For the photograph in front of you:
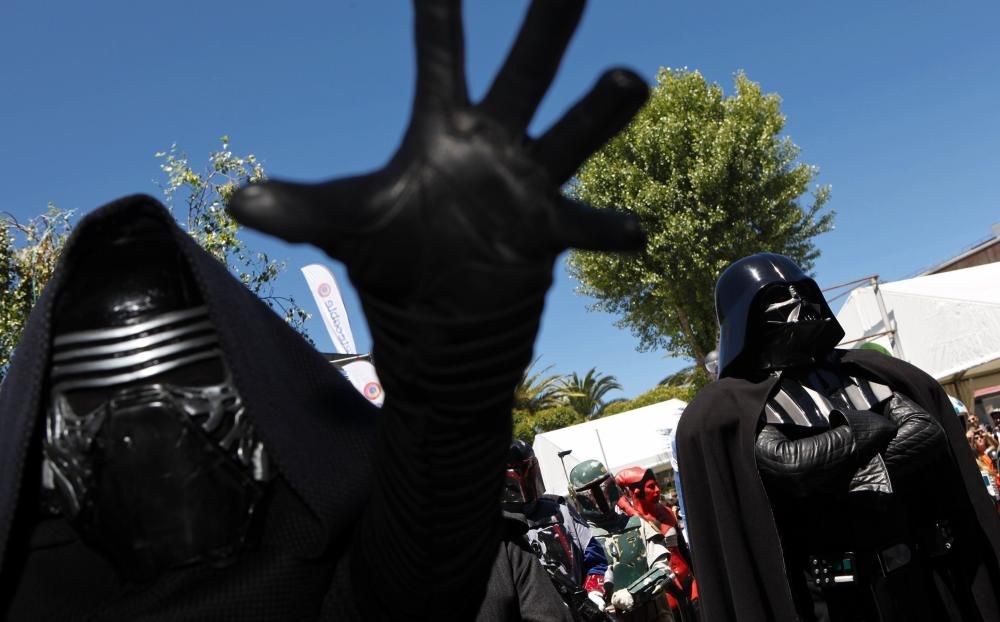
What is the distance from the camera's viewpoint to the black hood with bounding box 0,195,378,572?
166 centimetres

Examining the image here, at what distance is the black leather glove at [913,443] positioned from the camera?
3.91 m

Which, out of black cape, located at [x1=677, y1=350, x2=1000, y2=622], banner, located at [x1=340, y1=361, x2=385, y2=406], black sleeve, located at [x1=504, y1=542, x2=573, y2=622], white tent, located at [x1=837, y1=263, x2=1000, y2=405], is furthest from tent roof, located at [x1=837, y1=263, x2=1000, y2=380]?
black sleeve, located at [x1=504, y1=542, x2=573, y2=622]

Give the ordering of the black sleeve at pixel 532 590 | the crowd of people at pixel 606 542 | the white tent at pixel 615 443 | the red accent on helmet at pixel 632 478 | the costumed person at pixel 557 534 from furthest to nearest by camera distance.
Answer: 1. the white tent at pixel 615 443
2. the red accent on helmet at pixel 632 478
3. the crowd of people at pixel 606 542
4. the costumed person at pixel 557 534
5. the black sleeve at pixel 532 590

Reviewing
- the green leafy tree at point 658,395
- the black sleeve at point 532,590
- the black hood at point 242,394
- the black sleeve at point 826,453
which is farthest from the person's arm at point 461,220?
the green leafy tree at point 658,395

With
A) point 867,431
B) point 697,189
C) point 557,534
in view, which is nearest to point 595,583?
point 557,534

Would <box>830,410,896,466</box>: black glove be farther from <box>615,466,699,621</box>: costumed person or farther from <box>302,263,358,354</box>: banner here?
<box>302,263,358,354</box>: banner

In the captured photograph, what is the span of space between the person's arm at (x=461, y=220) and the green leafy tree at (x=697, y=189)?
1974 cm

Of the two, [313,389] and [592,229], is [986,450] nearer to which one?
[313,389]

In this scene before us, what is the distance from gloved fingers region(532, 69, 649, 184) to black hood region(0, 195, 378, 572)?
0.86m

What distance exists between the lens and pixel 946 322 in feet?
49.9

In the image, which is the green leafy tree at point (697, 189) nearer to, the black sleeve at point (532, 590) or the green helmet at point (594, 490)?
the green helmet at point (594, 490)

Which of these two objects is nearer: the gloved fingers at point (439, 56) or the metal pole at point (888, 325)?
the gloved fingers at point (439, 56)

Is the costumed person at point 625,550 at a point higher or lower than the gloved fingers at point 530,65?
lower

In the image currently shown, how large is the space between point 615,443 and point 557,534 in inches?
505
